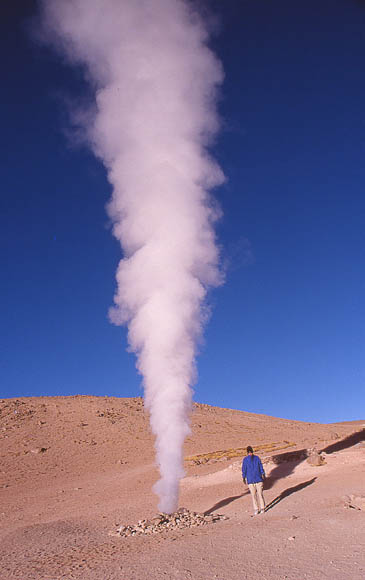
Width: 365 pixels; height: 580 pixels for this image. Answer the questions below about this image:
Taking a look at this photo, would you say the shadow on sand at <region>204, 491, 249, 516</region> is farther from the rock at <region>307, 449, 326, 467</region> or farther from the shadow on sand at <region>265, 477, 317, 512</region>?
the rock at <region>307, 449, 326, 467</region>

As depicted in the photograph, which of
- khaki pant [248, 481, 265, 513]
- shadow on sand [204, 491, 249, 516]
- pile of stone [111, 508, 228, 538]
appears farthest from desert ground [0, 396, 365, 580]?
khaki pant [248, 481, 265, 513]

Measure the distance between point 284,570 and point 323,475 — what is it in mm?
11423

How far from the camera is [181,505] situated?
1496cm

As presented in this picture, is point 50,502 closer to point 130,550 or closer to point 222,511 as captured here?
point 222,511

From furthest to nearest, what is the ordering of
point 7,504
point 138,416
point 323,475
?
point 138,416, point 7,504, point 323,475

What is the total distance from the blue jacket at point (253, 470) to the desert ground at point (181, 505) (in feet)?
3.13

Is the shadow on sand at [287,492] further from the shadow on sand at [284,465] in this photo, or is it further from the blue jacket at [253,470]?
the shadow on sand at [284,465]

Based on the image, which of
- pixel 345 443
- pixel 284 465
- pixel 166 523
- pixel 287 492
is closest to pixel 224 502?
pixel 287 492

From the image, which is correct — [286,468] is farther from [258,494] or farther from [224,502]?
[258,494]

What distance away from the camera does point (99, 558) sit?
8.49m

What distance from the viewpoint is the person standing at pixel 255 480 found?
38.6ft

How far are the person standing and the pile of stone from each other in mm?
975

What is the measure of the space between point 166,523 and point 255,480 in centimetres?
272

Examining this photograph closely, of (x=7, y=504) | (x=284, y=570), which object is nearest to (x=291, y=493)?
(x=284, y=570)
